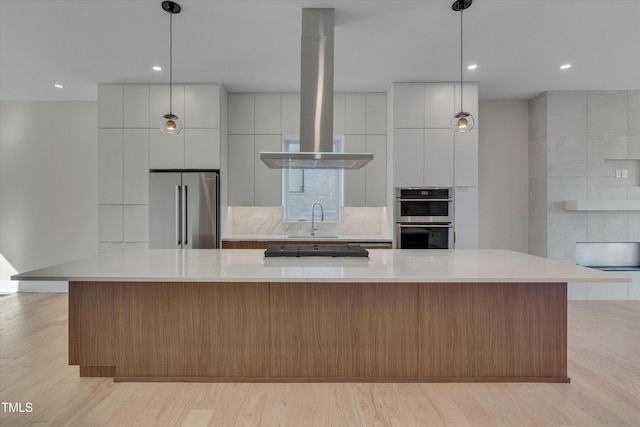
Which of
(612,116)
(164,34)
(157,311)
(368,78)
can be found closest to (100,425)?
(157,311)

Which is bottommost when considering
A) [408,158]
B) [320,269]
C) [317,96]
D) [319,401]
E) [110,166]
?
[319,401]

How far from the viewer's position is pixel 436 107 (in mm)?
4773

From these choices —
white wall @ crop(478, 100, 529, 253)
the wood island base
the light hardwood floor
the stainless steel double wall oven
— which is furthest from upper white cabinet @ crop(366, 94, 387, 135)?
the light hardwood floor

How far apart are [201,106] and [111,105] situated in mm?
1173

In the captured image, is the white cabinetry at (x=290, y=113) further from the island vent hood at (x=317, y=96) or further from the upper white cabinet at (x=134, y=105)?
the island vent hood at (x=317, y=96)

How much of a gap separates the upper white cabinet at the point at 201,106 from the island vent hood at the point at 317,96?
2.04 meters

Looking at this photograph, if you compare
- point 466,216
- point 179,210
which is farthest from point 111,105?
point 466,216

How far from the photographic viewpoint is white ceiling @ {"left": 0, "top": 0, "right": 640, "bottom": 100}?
3.02 metres

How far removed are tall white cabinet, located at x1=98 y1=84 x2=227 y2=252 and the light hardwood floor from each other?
7.10ft

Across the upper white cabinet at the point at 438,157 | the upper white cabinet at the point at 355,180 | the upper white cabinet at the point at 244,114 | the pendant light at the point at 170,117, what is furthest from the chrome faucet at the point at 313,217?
the pendant light at the point at 170,117

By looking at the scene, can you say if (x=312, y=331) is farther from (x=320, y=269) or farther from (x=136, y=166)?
(x=136, y=166)

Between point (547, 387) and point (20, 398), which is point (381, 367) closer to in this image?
point (547, 387)

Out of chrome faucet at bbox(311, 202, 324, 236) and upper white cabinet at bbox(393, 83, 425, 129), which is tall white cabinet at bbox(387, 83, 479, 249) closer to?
upper white cabinet at bbox(393, 83, 425, 129)

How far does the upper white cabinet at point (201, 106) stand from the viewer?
479cm
